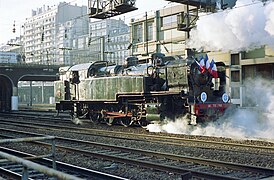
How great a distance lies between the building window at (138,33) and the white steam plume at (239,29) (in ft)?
85.5

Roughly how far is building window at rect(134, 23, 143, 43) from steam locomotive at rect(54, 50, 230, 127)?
22239 millimetres

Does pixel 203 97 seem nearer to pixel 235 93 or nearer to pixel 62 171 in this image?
pixel 62 171

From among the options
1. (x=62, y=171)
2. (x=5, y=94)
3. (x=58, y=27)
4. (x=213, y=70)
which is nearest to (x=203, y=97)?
(x=213, y=70)

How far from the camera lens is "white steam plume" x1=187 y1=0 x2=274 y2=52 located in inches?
496

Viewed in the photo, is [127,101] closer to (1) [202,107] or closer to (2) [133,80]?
(2) [133,80]

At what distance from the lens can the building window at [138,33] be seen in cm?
4153

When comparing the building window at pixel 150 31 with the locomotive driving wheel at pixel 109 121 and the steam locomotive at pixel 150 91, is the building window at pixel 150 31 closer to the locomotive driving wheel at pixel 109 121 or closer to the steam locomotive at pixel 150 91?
the steam locomotive at pixel 150 91

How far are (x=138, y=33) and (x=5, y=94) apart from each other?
1728cm

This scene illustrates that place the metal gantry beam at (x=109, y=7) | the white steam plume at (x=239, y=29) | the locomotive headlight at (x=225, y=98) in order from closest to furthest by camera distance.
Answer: the white steam plume at (x=239, y=29)
the locomotive headlight at (x=225, y=98)
the metal gantry beam at (x=109, y=7)

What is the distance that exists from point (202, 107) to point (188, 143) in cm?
272

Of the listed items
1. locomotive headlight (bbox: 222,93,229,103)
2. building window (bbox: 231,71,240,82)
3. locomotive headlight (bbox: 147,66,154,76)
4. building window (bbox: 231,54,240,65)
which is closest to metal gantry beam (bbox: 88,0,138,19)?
locomotive headlight (bbox: 147,66,154,76)

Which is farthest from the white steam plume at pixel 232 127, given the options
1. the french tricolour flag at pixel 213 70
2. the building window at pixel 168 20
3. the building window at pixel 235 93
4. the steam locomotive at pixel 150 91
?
the building window at pixel 168 20

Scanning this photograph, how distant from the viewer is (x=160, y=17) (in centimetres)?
3859

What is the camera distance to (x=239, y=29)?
43.5 feet
